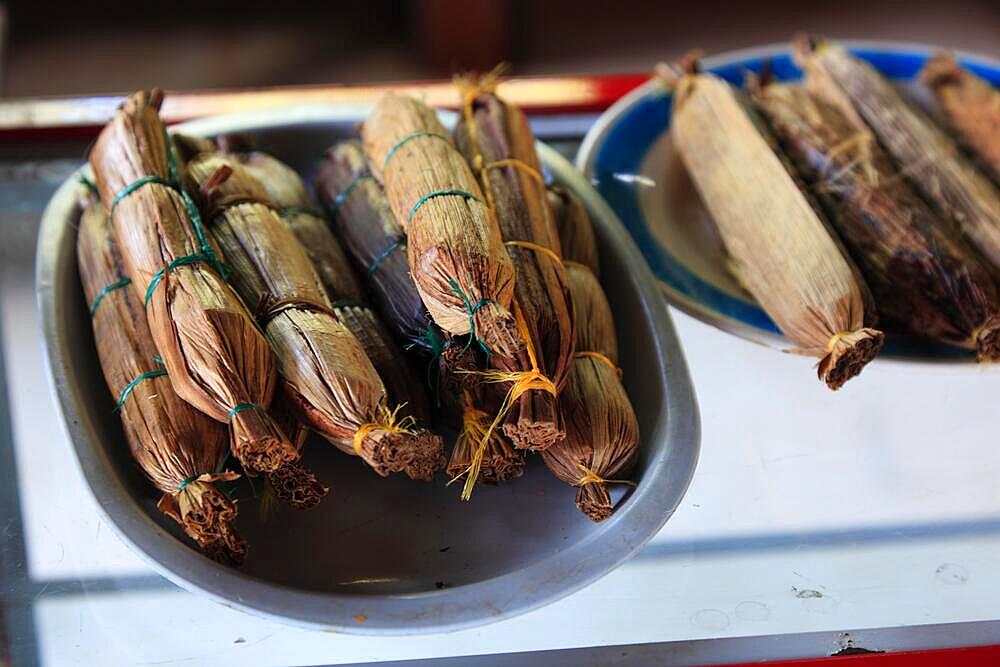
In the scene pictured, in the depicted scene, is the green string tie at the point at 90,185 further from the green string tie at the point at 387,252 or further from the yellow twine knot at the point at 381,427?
the yellow twine knot at the point at 381,427

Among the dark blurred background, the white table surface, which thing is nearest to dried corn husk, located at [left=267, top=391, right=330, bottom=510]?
the white table surface

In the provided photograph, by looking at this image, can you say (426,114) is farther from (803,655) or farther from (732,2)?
(732,2)

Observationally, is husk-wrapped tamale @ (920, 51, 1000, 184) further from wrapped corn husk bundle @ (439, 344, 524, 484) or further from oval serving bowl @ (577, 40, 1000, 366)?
wrapped corn husk bundle @ (439, 344, 524, 484)

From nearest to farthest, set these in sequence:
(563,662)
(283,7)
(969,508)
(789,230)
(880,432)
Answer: (563,662)
(969,508)
(880,432)
(789,230)
(283,7)

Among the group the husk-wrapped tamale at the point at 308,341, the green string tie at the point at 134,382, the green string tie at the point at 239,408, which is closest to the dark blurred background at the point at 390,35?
the husk-wrapped tamale at the point at 308,341

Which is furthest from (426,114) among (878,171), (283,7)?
(283,7)

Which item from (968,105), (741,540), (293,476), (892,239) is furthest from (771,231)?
(293,476)
